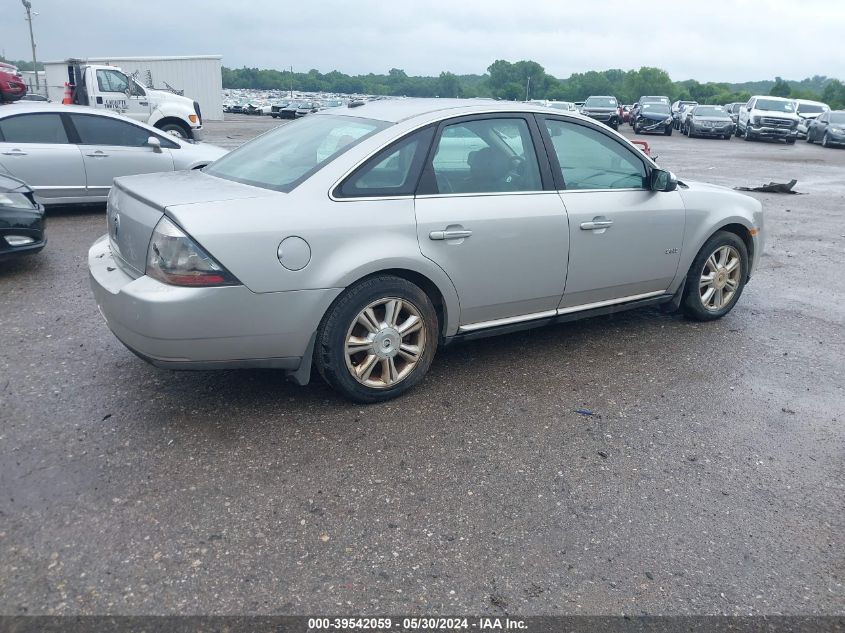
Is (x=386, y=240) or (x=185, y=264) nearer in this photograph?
(x=185, y=264)

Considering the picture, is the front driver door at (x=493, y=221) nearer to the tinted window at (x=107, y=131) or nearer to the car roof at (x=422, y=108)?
the car roof at (x=422, y=108)

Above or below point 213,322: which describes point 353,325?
below

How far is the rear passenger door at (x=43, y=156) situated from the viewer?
865cm

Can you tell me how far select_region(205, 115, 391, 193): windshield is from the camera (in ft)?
13.1

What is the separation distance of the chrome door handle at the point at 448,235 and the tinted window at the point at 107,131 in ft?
22.6

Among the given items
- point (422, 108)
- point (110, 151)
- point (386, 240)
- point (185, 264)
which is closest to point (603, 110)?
point (110, 151)

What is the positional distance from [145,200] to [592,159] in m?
2.80

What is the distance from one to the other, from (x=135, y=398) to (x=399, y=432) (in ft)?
4.89

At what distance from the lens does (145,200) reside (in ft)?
12.3

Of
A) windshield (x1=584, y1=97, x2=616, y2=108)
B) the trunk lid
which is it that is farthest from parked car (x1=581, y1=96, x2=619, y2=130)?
the trunk lid

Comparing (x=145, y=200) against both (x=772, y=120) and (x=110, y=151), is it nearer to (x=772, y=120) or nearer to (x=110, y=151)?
(x=110, y=151)

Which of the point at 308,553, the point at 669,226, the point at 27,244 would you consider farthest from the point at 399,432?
the point at 27,244

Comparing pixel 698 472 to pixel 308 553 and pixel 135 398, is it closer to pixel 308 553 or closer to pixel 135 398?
pixel 308 553

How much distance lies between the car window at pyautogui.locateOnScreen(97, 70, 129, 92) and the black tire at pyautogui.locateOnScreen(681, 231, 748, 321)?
56.5ft
